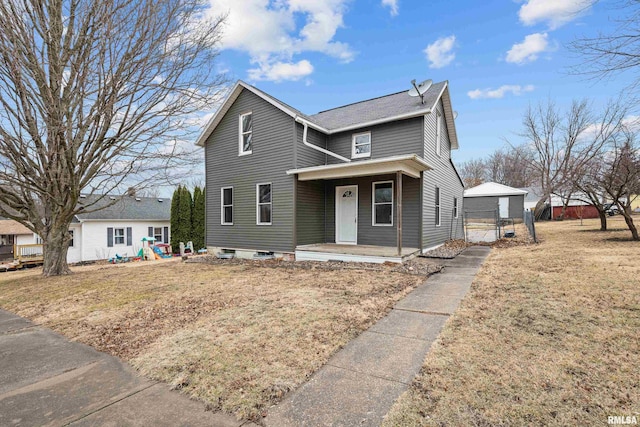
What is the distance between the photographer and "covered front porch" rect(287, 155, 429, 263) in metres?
9.10

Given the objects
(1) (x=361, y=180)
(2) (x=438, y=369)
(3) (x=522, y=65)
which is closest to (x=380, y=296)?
(2) (x=438, y=369)

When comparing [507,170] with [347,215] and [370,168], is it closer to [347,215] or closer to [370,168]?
[347,215]

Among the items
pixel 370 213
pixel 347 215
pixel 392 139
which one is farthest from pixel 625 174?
pixel 347 215

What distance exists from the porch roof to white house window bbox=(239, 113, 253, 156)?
261cm

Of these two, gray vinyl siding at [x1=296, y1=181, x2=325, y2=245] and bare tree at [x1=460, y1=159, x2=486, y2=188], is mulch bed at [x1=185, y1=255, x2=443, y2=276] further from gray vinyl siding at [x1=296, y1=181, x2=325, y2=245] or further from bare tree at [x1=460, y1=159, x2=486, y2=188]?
bare tree at [x1=460, y1=159, x2=486, y2=188]

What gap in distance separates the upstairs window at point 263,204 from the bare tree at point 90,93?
3.11 m

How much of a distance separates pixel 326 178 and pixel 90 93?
6.65m

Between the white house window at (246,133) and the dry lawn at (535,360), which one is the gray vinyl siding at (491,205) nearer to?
the white house window at (246,133)

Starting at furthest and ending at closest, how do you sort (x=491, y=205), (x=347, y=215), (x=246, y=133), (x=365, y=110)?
(x=491, y=205) → (x=365, y=110) → (x=246, y=133) → (x=347, y=215)

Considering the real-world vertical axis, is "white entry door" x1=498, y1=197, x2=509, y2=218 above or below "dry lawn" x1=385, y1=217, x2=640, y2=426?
above

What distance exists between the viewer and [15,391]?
2648 millimetres

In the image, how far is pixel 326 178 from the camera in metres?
9.95

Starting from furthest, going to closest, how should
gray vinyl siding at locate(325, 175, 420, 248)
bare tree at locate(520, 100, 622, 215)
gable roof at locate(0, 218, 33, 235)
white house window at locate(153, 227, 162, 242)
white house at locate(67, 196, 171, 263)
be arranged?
bare tree at locate(520, 100, 622, 215) → white house window at locate(153, 227, 162, 242) → gable roof at locate(0, 218, 33, 235) → white house at locate(67, 196, 171, 263) → gray vinyl siding at locate(325, 175, 420, 248)

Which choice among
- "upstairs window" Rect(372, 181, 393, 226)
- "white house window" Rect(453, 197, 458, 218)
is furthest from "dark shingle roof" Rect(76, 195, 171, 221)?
"white house window" Rect(453, 197, 458, 218)
